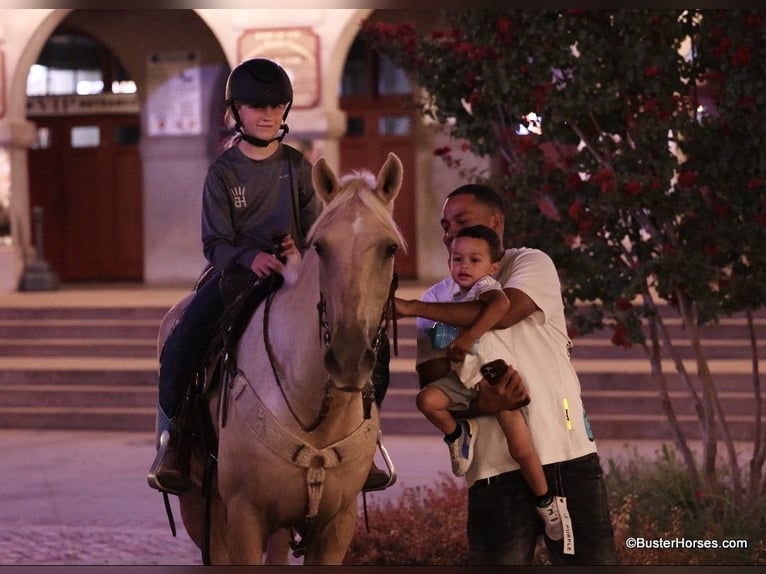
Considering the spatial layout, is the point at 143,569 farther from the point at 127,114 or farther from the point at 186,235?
the point at 127,114

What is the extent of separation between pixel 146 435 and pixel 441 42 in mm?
5810

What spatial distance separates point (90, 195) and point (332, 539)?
16.4m

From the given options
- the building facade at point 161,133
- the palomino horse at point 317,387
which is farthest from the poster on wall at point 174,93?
the palomino horse at point 317,387

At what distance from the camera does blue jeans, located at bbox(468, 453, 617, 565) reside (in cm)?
428

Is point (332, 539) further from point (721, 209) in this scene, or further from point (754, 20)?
point (754, 20)

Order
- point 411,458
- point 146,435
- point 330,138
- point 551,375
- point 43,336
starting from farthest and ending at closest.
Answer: point 330,138 < point 43,336 < point 146,435 < point 411,458 < point 551,375

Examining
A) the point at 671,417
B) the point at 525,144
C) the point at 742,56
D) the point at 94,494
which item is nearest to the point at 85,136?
the point at 94,494

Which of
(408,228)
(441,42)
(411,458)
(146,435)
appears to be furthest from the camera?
(408,228)

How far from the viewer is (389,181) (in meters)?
4.16

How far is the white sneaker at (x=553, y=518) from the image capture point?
4258 millimetres

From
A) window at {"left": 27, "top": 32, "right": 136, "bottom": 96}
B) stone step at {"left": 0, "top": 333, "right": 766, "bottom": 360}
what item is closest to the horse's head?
stone step at {"left": 0, "top": 333, "right": 766, "bottom": 360}

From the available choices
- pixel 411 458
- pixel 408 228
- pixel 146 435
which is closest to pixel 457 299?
pixel 411 458

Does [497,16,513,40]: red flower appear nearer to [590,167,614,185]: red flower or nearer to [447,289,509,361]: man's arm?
[590,167,614,185]: red flower

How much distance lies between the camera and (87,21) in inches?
751
